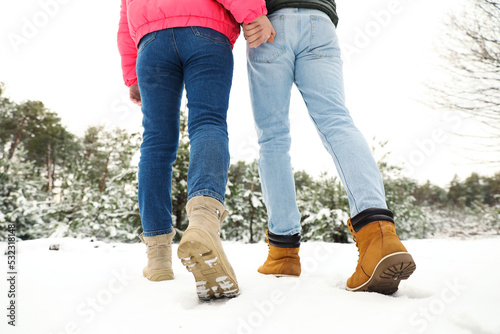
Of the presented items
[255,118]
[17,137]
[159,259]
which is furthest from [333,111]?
[17,137]

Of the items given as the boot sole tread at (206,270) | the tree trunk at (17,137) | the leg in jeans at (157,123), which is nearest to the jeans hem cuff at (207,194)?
the boot sole tread at (206,270)

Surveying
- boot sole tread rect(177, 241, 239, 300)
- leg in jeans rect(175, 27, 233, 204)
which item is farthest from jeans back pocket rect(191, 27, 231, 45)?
boot sole tread rect(177, 241, 239, 300)

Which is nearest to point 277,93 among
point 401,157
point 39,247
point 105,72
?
point 39,247

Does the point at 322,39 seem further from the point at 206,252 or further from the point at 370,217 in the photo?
the point at 206,252

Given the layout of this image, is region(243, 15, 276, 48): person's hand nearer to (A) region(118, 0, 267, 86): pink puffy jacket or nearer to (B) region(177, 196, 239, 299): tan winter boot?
(A) region(118, 0, 267, 86): pink puffy jacket

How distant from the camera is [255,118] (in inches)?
46.9

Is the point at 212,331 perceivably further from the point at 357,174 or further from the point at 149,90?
the point at 149,90

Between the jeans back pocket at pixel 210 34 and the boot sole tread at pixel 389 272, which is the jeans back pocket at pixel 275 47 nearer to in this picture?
the jeans back pocket at pixel 210 34

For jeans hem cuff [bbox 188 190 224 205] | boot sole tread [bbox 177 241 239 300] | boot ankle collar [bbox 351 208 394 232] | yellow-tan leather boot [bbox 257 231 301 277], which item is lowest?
yellow-tan leather boot [bbox 257 231 301 277]

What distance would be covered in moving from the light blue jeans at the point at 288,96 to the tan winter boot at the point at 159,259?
0.43 m

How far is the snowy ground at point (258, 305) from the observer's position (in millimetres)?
620

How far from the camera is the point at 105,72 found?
33.7 feet

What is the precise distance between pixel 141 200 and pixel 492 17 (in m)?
7.35

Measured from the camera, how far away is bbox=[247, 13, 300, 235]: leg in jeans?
112cm
